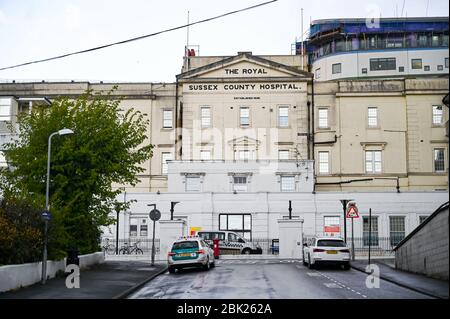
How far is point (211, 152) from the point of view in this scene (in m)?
64.6

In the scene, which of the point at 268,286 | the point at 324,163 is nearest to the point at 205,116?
the point at 324,163

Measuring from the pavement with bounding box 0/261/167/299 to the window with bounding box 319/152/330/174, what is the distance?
36565mm

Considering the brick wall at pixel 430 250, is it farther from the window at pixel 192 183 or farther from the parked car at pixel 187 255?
the window at pixel 192 183

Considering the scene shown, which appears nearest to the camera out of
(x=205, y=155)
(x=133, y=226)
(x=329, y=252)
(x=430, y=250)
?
(x=430, y=250)

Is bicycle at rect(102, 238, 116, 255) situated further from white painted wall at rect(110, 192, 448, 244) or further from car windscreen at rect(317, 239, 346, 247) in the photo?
car windscreen at rect(317, 239, 346, 247)

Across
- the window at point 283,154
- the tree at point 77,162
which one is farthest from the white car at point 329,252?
the window at point 283,154

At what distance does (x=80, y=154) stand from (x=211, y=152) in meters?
34.9

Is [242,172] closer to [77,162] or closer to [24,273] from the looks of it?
[77,162]

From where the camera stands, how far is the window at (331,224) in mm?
53094

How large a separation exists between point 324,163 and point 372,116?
7086 mm

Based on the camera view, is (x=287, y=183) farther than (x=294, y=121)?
No

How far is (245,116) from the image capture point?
65.1 metres

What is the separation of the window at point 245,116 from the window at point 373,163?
42.0 ft
